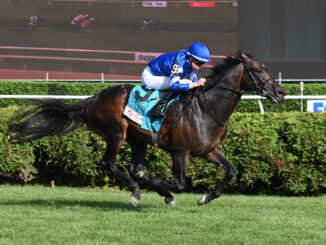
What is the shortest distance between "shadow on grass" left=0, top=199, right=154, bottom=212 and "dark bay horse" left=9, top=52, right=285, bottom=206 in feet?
0.63

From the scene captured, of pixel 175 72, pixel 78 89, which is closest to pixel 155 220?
pixel 175 72

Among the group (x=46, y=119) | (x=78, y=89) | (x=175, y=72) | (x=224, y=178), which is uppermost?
(x=175, y=72)

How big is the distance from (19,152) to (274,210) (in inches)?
131

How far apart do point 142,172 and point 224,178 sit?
2.70 ft

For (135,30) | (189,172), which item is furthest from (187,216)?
(135,30)

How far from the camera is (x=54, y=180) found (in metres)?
8.04

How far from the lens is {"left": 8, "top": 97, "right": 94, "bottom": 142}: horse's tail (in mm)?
6418

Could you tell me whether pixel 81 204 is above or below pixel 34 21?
below

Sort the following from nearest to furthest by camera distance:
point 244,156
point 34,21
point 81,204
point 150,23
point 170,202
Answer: point 170,202 < point 81,204 < point 244,156 < point 150,23 < point 34,21

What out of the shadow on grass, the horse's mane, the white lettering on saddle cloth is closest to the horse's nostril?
the horse's mane

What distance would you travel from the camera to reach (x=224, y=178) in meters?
5.93

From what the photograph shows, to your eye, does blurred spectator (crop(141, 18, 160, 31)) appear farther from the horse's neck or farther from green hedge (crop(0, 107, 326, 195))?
the horse's neck

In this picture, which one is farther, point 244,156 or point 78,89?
point 78,89

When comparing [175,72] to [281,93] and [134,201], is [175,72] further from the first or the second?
[134,201]
